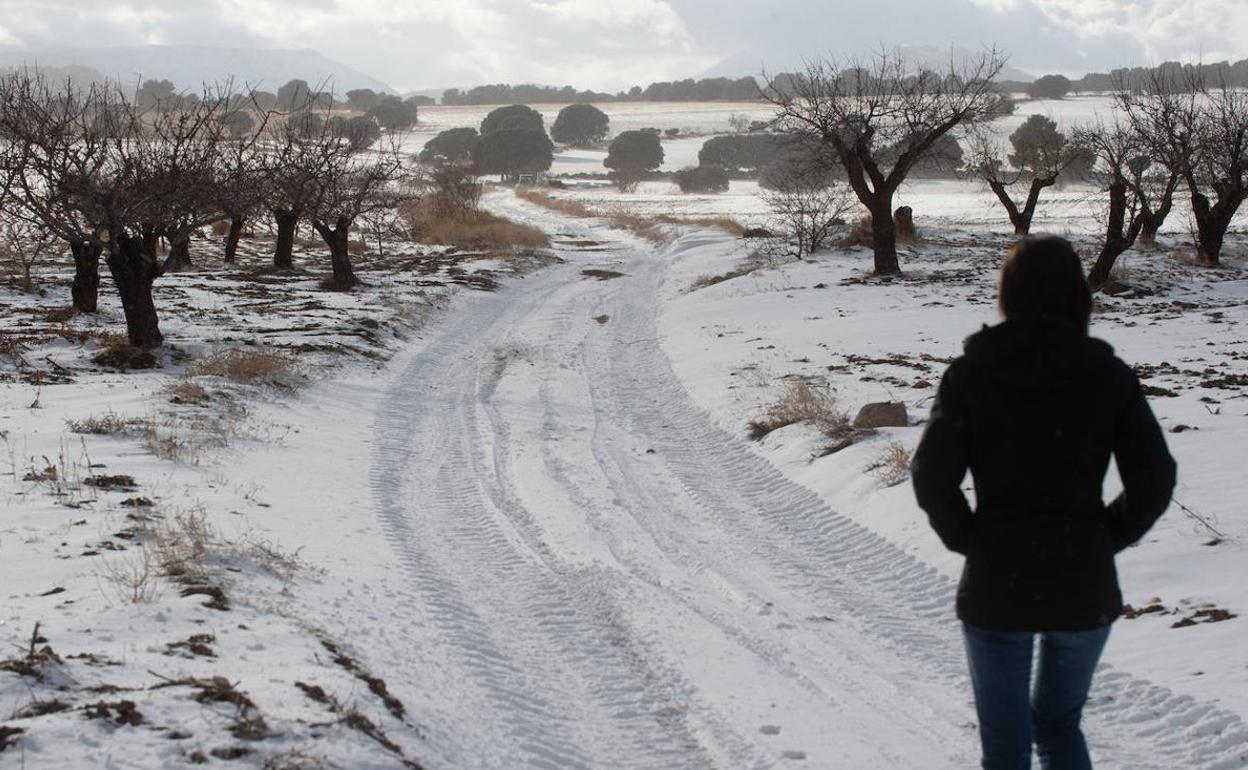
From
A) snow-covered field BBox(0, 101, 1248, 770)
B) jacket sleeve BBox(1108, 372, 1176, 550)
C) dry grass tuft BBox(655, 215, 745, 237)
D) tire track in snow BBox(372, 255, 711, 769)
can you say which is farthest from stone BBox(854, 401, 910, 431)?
dry grass tuft BBox(655, 215, 745, 237)

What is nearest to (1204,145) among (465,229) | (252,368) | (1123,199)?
(1123,199)

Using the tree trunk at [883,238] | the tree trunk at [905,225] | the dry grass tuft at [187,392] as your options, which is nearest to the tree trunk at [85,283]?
the dry grass tuft at [187,392]

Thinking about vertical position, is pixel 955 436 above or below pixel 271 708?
above

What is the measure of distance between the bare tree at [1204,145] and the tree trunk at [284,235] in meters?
22.4

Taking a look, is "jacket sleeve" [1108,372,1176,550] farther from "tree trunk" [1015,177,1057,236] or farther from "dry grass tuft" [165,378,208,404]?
"tree trunk" [1015,177,1057,236]

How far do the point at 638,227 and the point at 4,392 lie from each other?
3668 centimetres

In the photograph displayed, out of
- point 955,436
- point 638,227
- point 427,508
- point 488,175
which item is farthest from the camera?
point 488,175

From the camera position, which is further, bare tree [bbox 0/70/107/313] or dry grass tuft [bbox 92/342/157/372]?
dry grass tuft [bbox 92/342/157/372]

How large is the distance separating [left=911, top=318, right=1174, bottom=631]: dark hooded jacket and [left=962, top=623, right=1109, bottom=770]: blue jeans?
9cm

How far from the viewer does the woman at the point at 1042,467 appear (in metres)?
2.92

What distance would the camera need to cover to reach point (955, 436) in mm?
2986

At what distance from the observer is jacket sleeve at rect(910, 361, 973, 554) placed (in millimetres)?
2984

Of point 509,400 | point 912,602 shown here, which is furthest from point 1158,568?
point 509,400

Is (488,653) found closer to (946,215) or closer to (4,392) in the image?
(4,392)
